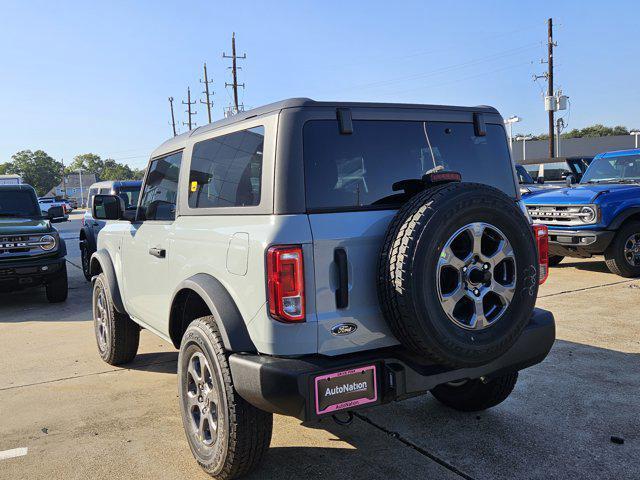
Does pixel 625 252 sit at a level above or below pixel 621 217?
below

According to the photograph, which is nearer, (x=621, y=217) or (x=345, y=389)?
(x=345, y=389)

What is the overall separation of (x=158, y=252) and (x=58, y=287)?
212 inches

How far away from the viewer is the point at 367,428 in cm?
354

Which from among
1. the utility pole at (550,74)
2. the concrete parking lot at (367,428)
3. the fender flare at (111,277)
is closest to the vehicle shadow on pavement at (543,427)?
the concrete parking lot at (367,428)

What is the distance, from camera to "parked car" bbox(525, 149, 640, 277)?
8055 mm

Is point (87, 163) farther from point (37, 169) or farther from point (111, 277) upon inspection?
point (111, 277)

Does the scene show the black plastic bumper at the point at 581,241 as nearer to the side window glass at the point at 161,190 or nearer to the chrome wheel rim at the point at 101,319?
the side window glass at the point at 161,190

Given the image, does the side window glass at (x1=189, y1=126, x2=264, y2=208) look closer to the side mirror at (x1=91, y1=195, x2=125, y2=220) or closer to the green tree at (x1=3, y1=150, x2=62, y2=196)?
the side mirror at (x1=91, y1=195, x2=125, y2=220)

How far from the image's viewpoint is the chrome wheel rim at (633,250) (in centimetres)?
822

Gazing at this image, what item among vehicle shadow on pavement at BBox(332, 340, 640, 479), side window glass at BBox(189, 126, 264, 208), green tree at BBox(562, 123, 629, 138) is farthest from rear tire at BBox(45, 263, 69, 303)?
green tree at BBox(562, 123, 629, 138)

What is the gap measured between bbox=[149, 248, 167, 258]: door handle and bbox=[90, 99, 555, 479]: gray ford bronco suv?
485mm

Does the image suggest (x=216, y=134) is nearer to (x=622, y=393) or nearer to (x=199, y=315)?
(x=199, y=315)

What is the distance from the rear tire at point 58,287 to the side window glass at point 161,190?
4.60 m

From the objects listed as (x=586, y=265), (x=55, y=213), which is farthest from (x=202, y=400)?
(x=586, y=265)
